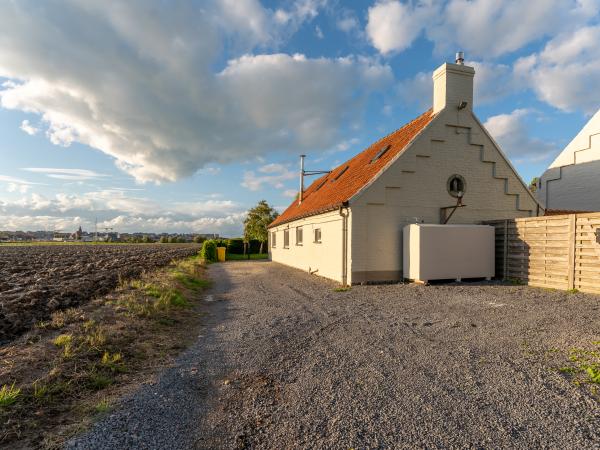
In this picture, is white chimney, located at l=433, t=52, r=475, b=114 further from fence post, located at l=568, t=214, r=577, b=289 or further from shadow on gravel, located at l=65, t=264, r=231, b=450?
shadow on gravel, located at l=65, t=264, r=231, b=450

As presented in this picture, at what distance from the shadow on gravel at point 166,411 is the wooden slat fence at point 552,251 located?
9539 mm

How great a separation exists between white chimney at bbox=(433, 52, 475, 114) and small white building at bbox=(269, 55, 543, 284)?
34 millimetres

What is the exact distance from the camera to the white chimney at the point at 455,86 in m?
12.3

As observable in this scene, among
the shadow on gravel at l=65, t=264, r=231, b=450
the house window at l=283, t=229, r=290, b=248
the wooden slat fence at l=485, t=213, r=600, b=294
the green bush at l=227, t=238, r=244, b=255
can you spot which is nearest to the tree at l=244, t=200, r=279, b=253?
the green bush at l=227, t=238, r=244, b=255

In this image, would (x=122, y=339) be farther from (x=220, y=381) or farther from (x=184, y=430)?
(x=184, y=430)

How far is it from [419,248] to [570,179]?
40.5 feet

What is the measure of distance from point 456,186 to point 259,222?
78.5 ft

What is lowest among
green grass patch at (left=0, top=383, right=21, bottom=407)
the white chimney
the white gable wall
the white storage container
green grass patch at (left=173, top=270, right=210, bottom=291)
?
green grass patch at (left=173, top=270, right=210, bottom=291)

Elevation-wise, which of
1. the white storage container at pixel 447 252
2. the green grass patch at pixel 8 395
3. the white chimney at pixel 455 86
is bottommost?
the green grass patch at pixel 8 395

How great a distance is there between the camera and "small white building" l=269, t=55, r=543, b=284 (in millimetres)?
11305

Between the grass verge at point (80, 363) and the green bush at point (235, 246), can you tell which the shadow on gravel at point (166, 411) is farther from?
the green bush at point (235, 246)

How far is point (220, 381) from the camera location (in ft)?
12.7

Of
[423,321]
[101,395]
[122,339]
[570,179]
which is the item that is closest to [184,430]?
[101,395]

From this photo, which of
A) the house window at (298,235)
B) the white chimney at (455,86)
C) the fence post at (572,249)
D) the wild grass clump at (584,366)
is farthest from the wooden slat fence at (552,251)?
the house window at (298,235)
